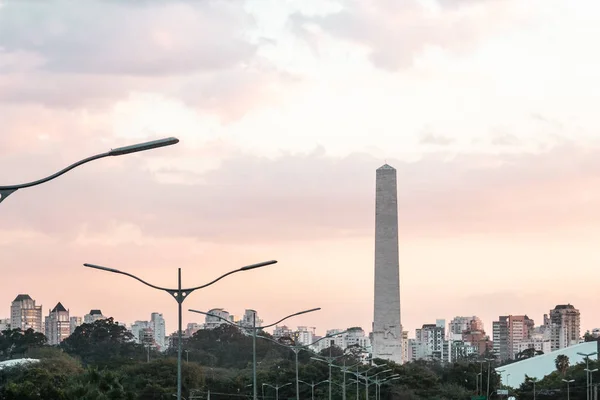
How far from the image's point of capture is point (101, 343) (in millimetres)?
186500

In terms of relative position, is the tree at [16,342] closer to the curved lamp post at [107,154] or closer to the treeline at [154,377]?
the treeline at [154,377]

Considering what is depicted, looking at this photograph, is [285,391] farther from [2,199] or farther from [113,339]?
[2,199]

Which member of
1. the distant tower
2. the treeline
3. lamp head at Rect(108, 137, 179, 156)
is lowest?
the treeline

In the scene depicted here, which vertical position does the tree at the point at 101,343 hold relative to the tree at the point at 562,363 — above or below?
above

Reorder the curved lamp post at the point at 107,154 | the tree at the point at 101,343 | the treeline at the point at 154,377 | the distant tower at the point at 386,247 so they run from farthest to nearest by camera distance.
Result: the tree at the point at 101,343 → the distant tower at the point at 386,247 → the treeline at the point at 154,377 → the curved lamp post at the point at 107,154

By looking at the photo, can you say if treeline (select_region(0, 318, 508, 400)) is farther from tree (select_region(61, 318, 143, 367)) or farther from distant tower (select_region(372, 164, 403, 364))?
distant tower (select_region(372, 164, 403, 364))

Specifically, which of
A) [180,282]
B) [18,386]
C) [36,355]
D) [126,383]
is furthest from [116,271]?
[36,355]

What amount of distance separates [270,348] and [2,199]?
167836mm

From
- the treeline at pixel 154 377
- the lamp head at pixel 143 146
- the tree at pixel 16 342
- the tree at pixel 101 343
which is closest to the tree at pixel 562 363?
the treeline at pixel 154 377

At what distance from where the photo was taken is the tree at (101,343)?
183 metres

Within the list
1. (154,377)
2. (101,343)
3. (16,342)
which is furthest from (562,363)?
(154,377)

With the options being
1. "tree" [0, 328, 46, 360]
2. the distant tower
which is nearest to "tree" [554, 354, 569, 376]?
the distant tower

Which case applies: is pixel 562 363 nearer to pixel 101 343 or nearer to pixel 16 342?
pixel 101 343

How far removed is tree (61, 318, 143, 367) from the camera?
18312cm
